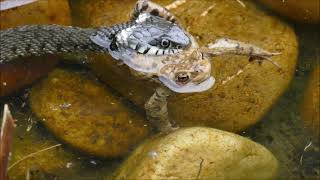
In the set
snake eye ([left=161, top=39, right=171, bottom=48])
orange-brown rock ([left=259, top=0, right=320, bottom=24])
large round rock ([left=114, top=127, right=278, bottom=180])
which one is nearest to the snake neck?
snake eye ([left=161, top=39, right=171, bottom=48])

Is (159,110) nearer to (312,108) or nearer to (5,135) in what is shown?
(312,108)

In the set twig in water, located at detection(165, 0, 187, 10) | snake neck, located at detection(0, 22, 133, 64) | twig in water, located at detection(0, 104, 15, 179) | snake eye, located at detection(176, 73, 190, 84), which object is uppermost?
twig in water, located at detection(0, 104, 15, 179)

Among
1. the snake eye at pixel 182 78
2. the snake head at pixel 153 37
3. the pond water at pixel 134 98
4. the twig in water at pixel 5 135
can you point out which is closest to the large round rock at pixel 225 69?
the pond water at pixel 134 98

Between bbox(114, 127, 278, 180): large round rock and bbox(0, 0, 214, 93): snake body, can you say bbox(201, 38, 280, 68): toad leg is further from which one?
bbox(114, 127, 278, 180): large round rock

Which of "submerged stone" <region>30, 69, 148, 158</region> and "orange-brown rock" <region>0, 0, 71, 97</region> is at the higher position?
"orange-brown rock" <region>0, 0, 71, 97</region>

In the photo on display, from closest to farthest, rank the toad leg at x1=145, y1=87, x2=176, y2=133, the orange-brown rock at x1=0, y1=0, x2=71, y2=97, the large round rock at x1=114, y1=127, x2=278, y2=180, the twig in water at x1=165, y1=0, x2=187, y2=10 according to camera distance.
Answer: the large round rock at x1=114, y1=127, x2=278, y2=180
the toad leg at x1=145, y1=87, x2=176, y2=133
the orange-brown rock at x1=0, y1=0, x2=71, y2=97
the twig in water at x1=165, y1=0, x2=187, y2=10

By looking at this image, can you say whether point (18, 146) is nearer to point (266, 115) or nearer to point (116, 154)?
point (116, 154)

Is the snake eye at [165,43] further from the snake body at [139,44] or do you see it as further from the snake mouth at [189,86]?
the snake mouth at [189,86]

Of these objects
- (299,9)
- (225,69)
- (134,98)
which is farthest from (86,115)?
(299,9)

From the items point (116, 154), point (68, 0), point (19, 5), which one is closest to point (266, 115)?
point (116, 154)
